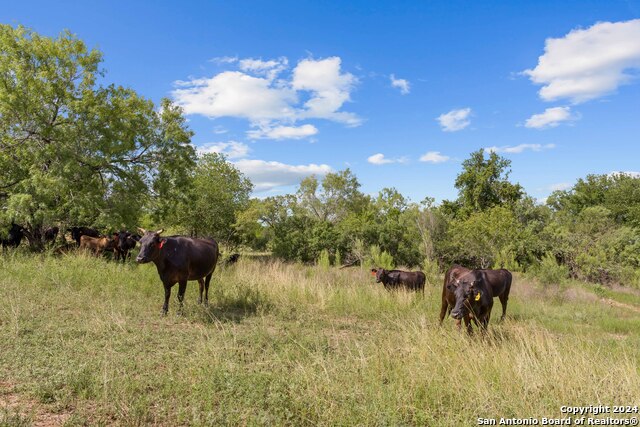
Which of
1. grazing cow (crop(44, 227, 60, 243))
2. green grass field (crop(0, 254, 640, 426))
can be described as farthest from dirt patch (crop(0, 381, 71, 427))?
grazing cow (crop(44, 227, 60, 243))

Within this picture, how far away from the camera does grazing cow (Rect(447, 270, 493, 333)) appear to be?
20.2ft

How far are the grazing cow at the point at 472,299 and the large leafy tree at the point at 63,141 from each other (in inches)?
517

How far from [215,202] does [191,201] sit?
4800mm

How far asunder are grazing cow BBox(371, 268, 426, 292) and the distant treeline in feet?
15.6

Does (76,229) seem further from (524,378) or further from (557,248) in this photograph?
(557,248)

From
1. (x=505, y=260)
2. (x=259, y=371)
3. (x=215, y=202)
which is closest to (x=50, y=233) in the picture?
(x=215, y=202)

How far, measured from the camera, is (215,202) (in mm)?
23281

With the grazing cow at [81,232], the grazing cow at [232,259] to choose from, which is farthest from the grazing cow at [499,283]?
the grazing cow at [81,232]

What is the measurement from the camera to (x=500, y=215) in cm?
2606

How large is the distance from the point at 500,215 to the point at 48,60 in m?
26.8

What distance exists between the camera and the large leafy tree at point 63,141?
12.9 meters

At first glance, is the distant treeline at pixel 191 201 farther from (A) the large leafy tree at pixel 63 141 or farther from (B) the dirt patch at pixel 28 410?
(B) the dirt patch at pixel 28 410

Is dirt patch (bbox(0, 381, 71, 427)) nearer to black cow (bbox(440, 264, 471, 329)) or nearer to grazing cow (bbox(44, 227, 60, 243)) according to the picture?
black cow (bbox(440, 264, 471, 329))

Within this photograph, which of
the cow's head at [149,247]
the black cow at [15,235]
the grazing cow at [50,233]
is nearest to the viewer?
the cow's head at [149,247]
